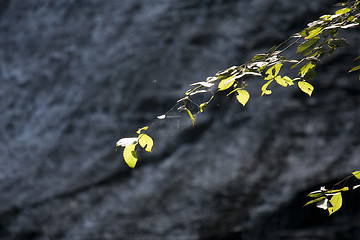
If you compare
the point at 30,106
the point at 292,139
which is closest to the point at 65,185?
the point at 30,106

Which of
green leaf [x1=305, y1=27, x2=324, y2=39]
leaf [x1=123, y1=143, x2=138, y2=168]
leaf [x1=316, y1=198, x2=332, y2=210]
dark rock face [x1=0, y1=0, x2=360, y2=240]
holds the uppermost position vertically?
dark rock face [x1=0, y1=0, x2=360, y2=240]

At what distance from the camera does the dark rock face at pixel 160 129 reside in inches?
145

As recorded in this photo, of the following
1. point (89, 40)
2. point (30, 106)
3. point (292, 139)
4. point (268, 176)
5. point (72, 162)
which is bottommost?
point (268, 176)

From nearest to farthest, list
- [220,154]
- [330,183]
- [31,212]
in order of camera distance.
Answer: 1. [330,183]
2. [220,154]
3. [31,212]

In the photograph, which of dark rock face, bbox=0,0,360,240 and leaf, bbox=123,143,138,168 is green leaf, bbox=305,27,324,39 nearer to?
leaf, bbox=123,143,138,168

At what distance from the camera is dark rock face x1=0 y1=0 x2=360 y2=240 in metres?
3.69

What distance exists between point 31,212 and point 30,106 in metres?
1.27

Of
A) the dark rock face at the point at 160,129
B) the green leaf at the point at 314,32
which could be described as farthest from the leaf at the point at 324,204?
the dark rock face at the point at 160,129

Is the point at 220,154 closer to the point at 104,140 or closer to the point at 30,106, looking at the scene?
the point at 104,140

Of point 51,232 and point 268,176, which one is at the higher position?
point 51,232

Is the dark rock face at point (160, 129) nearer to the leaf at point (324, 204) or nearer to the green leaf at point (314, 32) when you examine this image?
the leaf at point (324, 204)

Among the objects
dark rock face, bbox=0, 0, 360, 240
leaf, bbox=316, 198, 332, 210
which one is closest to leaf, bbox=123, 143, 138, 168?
leaf, bbox=316, 198, 332, 210

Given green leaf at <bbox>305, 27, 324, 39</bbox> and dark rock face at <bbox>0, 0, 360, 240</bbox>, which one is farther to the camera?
dark rock face at <bbox>0, 0, 360, 240</bbox>

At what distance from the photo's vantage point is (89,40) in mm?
4551
